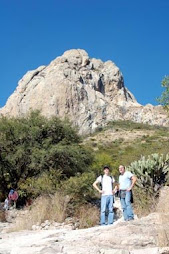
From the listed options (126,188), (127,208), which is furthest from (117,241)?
(126,188)

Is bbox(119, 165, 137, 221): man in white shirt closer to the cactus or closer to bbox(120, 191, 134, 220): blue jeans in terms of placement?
bbox(120, 191, 134, 220): blue jeans

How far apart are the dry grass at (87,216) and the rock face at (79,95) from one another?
8607 centimetres

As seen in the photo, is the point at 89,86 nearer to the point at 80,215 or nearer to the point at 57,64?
the point at 57,64

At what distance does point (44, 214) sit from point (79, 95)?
A: 103981 millimetres

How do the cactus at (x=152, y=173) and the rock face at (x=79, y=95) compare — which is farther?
the rock face at (x=79, y=95)

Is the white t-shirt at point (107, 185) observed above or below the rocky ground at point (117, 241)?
above

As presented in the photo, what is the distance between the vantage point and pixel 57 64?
123 m

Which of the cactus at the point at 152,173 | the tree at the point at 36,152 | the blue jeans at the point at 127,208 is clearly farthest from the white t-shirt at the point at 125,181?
the tree at the point at 36,152

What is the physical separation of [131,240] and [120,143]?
6727 cm

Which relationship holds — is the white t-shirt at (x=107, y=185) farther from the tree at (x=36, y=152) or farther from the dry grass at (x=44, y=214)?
the tree at (x=36, y=152)

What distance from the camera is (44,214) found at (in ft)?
43.0

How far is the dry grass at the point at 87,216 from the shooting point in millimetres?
12742

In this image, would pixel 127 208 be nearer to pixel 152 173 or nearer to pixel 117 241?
pixel 117 241

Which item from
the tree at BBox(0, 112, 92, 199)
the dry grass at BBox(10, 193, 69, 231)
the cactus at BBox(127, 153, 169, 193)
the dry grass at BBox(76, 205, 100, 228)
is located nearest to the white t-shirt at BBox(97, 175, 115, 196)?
the dry grass at BBox(76, 205, 100, 228)
